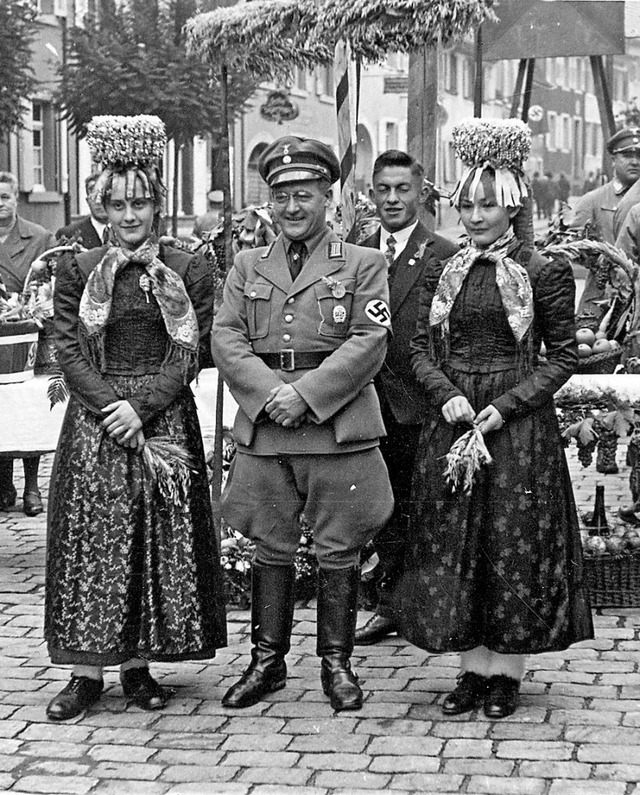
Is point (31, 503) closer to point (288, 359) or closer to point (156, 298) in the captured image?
point (156, 298)

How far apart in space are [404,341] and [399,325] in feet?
0.20

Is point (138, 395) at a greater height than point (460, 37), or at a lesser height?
lesser

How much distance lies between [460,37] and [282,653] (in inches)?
100

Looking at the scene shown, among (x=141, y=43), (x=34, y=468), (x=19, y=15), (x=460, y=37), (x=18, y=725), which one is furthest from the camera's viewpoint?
(x=141, y=43)

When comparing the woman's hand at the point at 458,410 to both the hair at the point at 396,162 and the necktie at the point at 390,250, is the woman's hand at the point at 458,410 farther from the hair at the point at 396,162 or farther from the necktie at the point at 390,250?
the hair at the point at 396,162

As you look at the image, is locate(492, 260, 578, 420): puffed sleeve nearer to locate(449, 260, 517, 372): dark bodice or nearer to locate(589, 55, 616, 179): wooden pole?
locate(449, 260, 517, 372): dark bodice

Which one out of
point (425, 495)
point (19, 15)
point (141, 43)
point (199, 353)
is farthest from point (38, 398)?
point (141, 43)

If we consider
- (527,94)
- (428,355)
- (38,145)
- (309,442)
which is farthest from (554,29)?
(38,145)

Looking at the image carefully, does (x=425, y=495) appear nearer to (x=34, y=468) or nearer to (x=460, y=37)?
(x=460, y=37)

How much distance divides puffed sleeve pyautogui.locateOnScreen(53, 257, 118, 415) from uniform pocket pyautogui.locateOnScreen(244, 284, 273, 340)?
1.62ft

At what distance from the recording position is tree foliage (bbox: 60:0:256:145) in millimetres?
19750

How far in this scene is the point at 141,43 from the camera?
19938mm

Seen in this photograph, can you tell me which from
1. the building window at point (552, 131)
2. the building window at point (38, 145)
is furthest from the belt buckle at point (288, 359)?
the building window at point (552, 131)

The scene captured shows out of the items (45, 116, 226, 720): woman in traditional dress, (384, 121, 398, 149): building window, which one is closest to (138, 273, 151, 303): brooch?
(45, 116, 226, 720): woman in traditional dress
